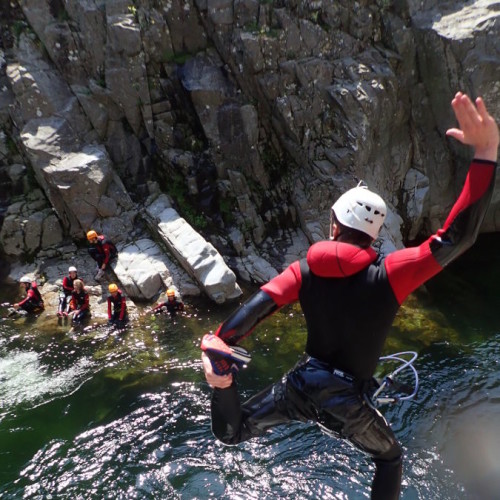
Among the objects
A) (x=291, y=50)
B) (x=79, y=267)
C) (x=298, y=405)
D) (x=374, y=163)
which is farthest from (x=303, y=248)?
(x=298, y=405)

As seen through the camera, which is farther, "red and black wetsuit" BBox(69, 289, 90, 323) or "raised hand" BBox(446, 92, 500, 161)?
"red and black wetsuit" BBox(69, 289, 90, 323)

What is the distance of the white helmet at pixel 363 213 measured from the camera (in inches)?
109

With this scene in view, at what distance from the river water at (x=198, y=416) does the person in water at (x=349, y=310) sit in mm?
2073

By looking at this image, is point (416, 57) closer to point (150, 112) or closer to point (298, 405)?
point (150, 112)

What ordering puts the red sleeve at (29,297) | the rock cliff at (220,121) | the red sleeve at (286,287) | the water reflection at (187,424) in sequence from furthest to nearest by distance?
the rock cliff at (220,121)
the red sleeve at (29,297)
the water reflection at (187,424)
the red sleeve at (286,287)

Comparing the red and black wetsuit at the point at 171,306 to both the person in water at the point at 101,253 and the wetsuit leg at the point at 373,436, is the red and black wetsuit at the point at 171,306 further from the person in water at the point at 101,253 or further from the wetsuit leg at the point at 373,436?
the wetsuit leg at the point at 373,436

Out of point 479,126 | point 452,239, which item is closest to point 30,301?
point 452,239

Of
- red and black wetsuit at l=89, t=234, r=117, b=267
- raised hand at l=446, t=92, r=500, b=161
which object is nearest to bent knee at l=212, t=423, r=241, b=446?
raised hand at l=446, t=92, r=500, b=161

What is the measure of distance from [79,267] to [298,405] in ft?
32.3

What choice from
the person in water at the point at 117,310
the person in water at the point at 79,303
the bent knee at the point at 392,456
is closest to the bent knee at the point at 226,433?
the bent knee at the point at 392,456

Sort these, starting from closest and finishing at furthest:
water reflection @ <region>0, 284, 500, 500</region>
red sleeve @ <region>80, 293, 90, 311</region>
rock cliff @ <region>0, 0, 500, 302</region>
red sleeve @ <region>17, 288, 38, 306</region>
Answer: water reflection @ <region>0, 284, 500, 500</region>
red sleeve @ <region>80, 293, 90, 311</region>
red sleeve @ <region>17, 288, 38, 306</region>
rock cliff @ <region>0, 0, 500, 302</region>

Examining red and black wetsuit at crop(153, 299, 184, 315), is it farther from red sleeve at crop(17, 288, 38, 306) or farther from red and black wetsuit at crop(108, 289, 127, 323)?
red sleeve at crop(17, 288, 38, 306)

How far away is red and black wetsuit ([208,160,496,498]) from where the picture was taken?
2.53 m

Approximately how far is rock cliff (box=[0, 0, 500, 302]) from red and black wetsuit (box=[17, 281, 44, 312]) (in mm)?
1793
